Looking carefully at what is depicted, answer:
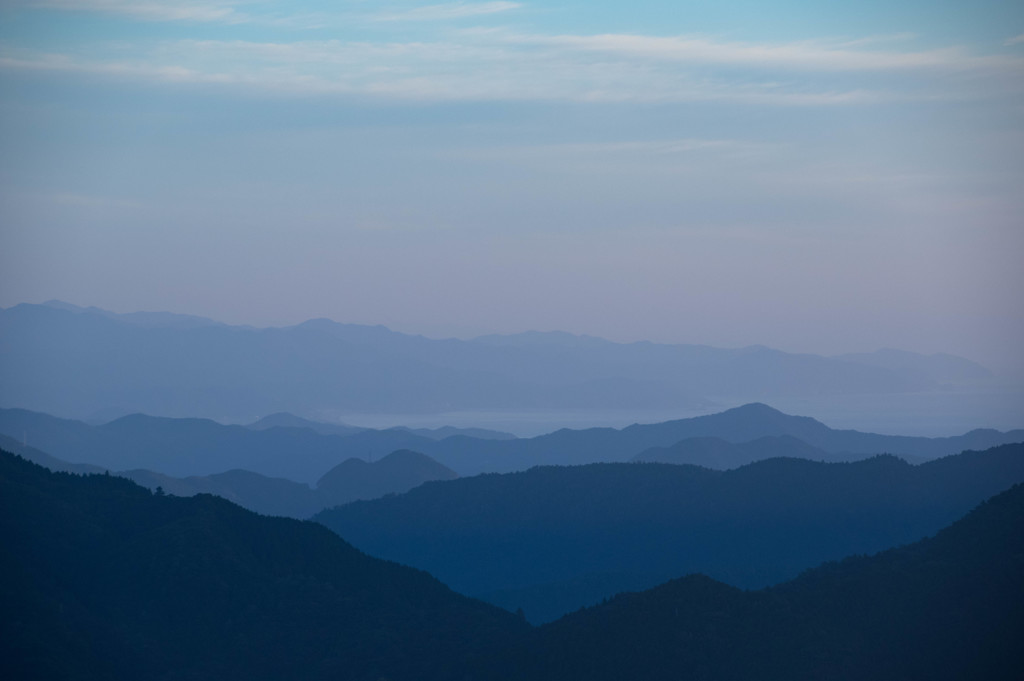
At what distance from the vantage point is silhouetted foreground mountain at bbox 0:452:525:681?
189 ft

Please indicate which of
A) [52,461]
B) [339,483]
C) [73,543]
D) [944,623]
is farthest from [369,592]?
[339,483]

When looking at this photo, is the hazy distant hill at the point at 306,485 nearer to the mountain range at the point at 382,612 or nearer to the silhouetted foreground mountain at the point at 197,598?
the silhouetted foreground mountain at the point at 197,598

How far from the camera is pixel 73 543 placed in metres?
68.1

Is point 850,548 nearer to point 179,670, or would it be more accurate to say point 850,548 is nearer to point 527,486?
point 527,486

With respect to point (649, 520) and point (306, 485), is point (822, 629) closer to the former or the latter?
point (649, 520)

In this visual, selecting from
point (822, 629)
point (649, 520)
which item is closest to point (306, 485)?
point (649, 520)

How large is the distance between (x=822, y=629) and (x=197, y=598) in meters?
35.0

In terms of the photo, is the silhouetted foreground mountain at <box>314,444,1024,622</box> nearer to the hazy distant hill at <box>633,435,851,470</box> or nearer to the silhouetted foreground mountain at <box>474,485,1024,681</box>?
the silhouetted foreground mountain at <box>474,485,1024,681</box>

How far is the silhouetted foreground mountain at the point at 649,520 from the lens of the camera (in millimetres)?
101125

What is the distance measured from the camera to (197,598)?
65250 millimetres

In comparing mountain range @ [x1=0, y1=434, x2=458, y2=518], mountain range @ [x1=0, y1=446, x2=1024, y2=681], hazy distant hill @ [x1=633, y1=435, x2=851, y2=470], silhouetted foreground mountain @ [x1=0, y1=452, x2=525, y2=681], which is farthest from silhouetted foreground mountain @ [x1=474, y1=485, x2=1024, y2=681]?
hazy distant hill @ [x1=633, y1=435, x2=851, y2=470]

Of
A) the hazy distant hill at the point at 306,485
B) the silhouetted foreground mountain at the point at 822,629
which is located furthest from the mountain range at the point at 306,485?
the silhouetted foreground mountain at the point at 822,629

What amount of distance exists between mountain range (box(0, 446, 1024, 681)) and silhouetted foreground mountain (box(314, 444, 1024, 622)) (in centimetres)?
3185

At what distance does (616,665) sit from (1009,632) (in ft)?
58.8
